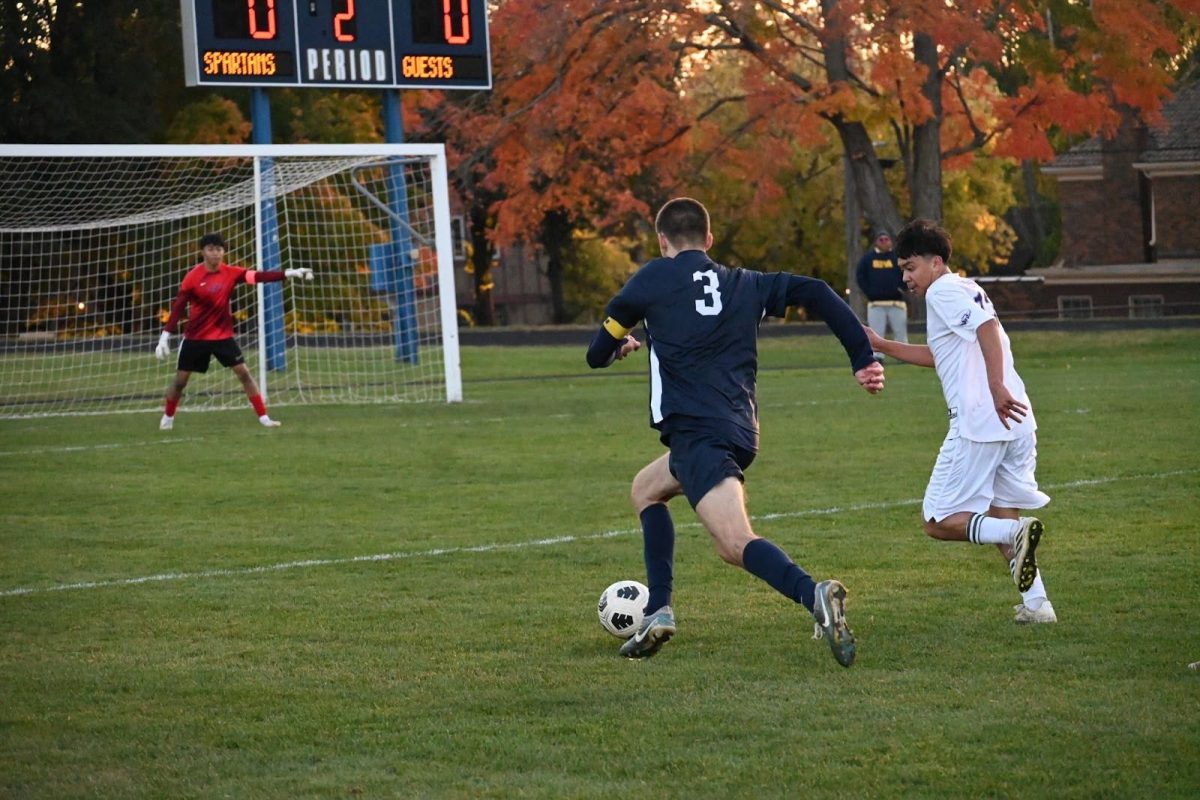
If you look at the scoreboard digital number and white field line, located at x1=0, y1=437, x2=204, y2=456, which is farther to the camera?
the scoreboard digital number

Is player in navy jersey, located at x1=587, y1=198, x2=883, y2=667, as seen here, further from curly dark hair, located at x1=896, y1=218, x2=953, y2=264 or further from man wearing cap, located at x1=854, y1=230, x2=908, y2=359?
man wearing cap, located at x1=854, y1=230, x2=908, y2=359

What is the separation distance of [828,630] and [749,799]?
1596 millimetres

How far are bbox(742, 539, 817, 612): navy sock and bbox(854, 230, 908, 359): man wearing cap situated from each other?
18.2m

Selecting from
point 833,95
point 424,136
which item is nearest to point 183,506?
point 833,95

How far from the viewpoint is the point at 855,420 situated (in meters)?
17.9

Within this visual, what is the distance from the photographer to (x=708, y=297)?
6.89m

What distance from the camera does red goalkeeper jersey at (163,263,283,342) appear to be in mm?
18141

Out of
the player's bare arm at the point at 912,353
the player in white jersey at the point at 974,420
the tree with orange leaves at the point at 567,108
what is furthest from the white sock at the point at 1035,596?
the tree with orange leaves at the point at 567,108

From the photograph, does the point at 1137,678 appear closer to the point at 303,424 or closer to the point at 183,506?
the point at 183,506

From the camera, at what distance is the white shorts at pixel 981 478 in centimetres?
746

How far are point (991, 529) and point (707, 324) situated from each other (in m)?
1.55

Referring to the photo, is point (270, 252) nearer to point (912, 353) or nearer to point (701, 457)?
point (912, 353)

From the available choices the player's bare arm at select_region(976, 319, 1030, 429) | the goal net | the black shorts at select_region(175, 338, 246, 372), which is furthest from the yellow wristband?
Answer: the goal net

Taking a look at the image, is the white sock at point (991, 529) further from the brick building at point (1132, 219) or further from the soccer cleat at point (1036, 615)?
the brick building at point (1132, 219)
